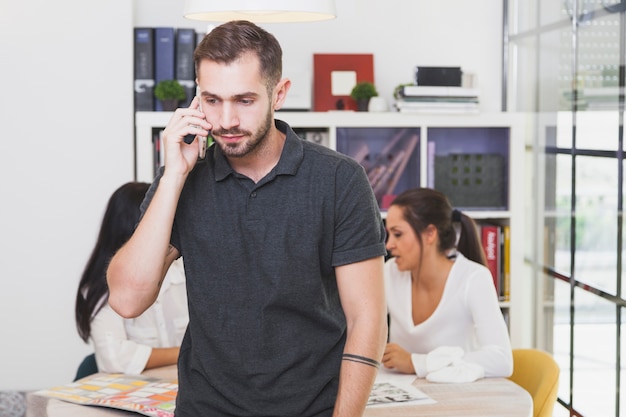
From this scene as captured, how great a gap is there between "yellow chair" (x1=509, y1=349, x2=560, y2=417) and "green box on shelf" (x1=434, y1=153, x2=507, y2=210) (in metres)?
1.28

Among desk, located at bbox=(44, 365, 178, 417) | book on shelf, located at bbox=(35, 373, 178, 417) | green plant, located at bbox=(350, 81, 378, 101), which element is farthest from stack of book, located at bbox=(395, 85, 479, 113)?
desk, located at bbox=(44, 365, 178, 417)

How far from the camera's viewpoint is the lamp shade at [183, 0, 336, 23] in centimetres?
252

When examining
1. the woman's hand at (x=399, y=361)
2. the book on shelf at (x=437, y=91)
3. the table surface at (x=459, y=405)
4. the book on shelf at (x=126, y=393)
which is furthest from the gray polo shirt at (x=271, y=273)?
the book on shelf at (x=437, y=91)

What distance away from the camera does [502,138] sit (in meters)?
4.48

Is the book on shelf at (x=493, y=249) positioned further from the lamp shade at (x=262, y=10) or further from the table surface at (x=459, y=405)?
the lamp shade at (x=262, y=10)

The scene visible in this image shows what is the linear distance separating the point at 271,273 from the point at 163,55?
260 cm

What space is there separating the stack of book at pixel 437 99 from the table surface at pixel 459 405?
1.71m

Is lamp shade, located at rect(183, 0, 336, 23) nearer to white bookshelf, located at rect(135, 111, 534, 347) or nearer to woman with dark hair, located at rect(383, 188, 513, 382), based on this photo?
woman with dark hair, located at rect(383, 188, 513, 382)

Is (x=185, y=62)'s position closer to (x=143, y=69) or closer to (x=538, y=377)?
(x=143, y=69)

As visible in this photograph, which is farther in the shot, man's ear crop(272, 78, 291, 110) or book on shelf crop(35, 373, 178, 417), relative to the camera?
book on shelf crop(35, 373, 178, 417)

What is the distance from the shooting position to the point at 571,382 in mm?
4023

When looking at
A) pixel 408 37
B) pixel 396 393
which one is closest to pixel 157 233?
pixel 396 393

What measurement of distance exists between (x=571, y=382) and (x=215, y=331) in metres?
2.50

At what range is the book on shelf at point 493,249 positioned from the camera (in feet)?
14.7
